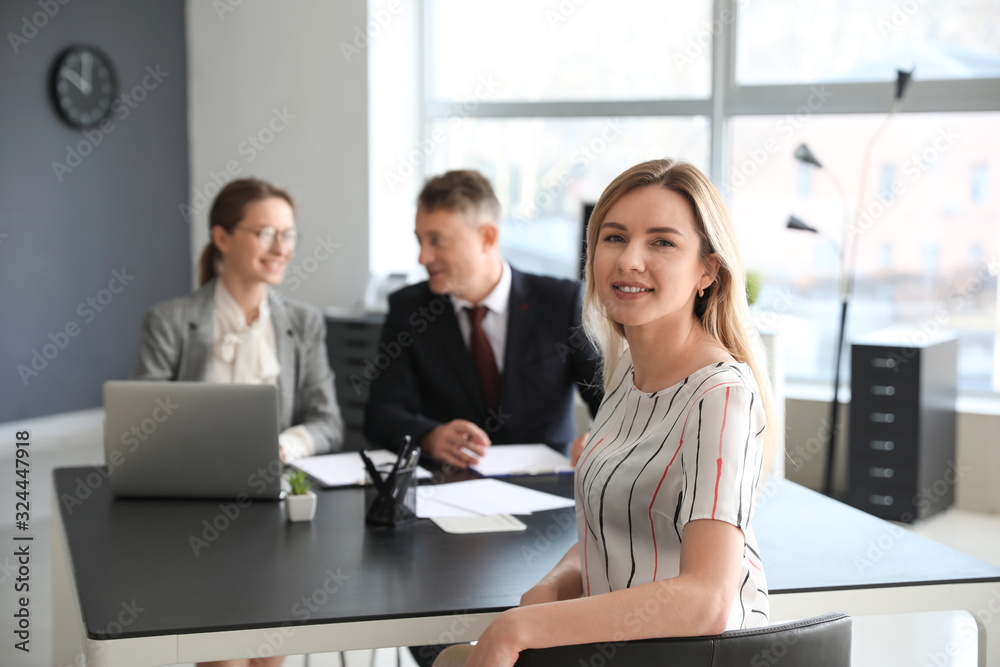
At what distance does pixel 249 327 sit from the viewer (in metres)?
2.74

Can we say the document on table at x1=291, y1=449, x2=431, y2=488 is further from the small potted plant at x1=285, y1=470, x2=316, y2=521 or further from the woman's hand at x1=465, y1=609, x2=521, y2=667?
the woman's hand at x1=465, y1=609, x2=521, y2=667

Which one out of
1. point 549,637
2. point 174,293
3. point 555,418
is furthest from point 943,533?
point 174,293

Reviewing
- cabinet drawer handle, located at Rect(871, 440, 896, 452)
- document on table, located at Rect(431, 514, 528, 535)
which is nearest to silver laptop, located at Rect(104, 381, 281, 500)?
document on table, located at Rect(431, 514, 528, 535)

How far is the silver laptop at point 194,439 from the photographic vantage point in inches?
74.1

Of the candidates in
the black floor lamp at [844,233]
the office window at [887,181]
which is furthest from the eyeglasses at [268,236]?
the office window at [887,181]

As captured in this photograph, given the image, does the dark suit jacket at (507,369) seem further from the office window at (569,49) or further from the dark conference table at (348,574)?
the office window at (569,49)

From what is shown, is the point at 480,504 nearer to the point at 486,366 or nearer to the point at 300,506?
the point at 300,506

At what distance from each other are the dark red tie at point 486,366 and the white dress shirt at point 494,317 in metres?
0.02

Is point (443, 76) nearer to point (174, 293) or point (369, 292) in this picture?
point (369, 292)

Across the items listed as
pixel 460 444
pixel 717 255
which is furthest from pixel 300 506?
pixel 717 255

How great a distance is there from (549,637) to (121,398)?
1.14 m

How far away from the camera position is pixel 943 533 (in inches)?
157

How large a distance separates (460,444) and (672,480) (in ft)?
3.40

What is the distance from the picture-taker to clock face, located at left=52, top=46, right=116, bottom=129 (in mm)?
Answer: 5332
